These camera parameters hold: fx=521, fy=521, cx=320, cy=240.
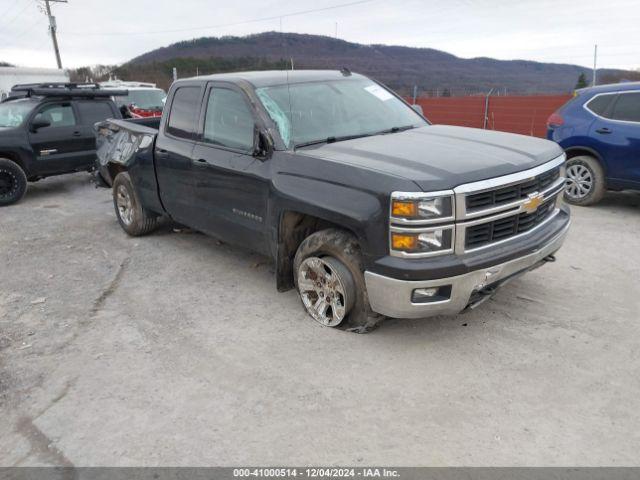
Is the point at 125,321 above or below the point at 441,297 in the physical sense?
below

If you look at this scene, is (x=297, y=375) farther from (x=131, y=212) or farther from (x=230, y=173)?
(x=131, y=212)

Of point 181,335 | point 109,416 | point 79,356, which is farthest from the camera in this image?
point 181,335

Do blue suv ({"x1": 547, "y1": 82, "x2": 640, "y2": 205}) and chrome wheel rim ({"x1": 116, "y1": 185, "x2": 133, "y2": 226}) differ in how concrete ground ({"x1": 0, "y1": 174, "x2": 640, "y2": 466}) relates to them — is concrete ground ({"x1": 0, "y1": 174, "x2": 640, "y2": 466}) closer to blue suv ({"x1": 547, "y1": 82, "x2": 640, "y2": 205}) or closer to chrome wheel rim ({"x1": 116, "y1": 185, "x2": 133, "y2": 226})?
chrome wheel rim ({"x1": 116, "y1": 185, "x2": 133, "y2": 226})

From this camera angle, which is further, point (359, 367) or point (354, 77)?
point (354, 77)

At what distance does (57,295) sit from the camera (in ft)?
16.2

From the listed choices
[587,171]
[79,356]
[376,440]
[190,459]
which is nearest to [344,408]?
[376,440]

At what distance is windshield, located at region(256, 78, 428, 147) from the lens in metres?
4.21

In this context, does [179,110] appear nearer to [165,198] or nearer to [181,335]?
[165,198]

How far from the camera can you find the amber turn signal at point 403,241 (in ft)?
10.7

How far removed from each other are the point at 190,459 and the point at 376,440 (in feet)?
3.23

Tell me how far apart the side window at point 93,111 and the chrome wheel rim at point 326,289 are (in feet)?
24.5

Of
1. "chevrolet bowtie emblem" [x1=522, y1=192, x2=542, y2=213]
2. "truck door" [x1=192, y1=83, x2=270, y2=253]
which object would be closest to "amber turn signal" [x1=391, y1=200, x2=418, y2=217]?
"chevrolet bowtie emblem" [x1=522, y1=192, x2=542, y2=213]

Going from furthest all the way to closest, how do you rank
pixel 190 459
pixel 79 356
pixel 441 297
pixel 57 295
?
pixel 57 295 < pixel 79 356 < pixel 441 297 < pixel 190 459

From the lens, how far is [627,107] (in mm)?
6781
